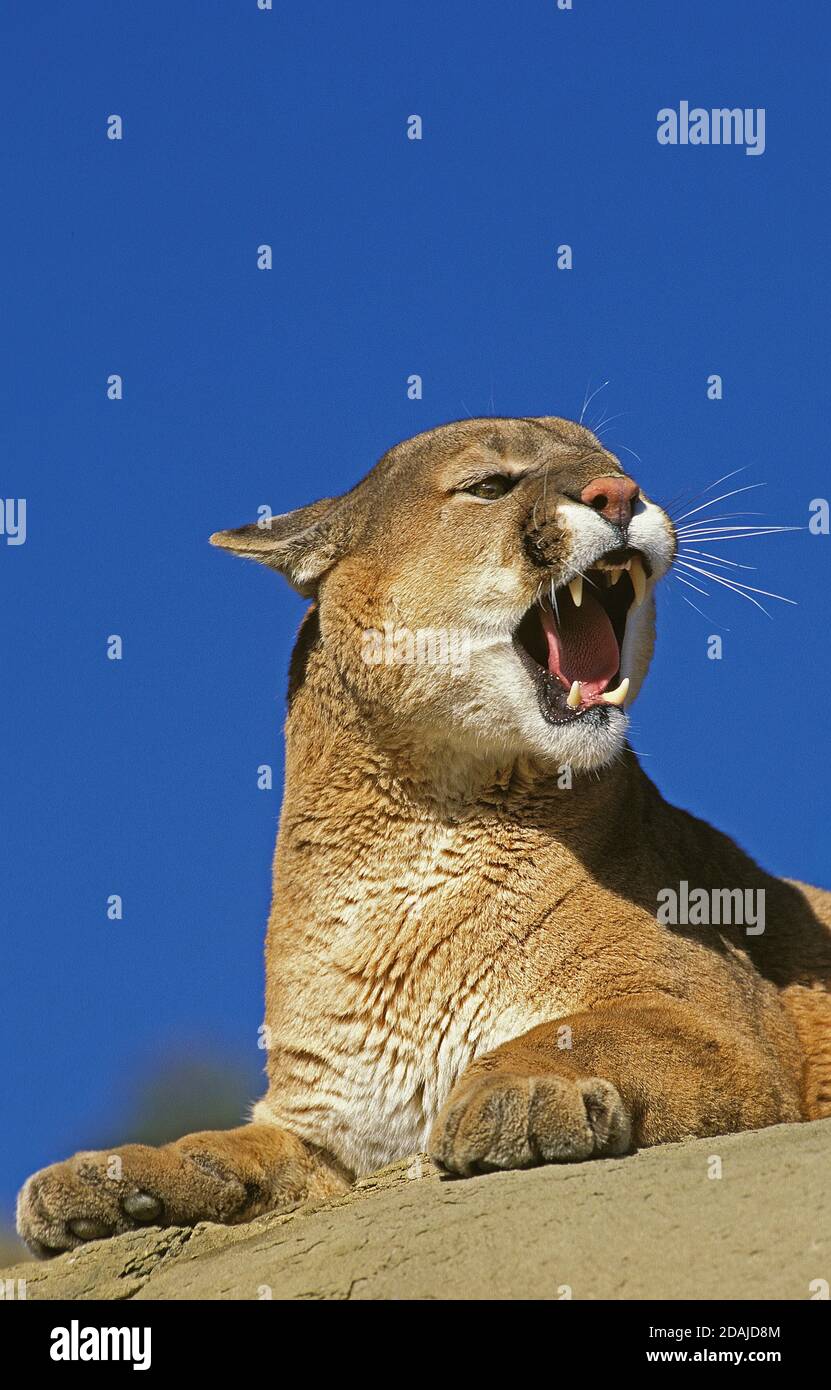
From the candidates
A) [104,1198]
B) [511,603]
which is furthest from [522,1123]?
[511,603]

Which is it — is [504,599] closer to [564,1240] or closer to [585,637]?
[585,637]

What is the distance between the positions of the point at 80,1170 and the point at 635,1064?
6.90 feet

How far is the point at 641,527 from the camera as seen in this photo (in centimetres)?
692

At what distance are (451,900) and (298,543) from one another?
1.79 metres

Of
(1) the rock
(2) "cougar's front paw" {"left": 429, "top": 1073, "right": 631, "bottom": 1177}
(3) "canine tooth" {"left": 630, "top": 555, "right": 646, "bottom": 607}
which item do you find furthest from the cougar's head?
(1) the rock

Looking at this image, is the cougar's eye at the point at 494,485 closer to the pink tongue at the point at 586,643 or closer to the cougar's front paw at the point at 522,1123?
the pink tongue at the point at 586,643

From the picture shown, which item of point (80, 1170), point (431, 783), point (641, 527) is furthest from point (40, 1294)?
point (641, 527)

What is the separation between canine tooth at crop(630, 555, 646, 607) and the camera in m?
7.00

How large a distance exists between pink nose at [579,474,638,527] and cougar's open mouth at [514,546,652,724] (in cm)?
14

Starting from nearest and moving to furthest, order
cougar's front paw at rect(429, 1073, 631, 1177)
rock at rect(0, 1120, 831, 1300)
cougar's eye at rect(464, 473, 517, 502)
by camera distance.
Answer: rock at rect(0, 1120, 831, 1300) → cougar's front paw at rect(429, 1073, 631, 1177) → cougar's eye at rect(464, 473, 517, 502)

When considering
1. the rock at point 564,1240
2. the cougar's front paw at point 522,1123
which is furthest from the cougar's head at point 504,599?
the rock at point 564,1240

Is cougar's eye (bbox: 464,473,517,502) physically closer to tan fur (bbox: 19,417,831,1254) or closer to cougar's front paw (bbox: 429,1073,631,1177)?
tan fur (bbox: 19,417,831,1254)
